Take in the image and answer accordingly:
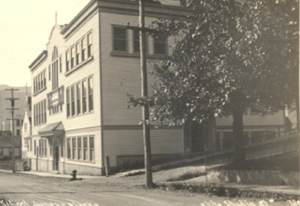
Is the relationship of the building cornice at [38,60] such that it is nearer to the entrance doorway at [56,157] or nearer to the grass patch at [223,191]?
the entrance doorway at [56,157]

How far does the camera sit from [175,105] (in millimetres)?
15258

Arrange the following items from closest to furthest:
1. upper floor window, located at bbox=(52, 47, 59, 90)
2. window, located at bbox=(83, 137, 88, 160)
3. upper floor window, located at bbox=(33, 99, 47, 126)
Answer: window, located at bbox=(83, 137, 88, 160) → upper floor window, located at bbox=(52, 47, 59, 90) → upper floor window, located at bbox=(33, 99, 47, 126)

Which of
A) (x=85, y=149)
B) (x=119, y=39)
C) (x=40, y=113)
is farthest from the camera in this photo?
(x=40, y=113)

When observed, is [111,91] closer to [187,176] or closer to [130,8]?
[130,8]

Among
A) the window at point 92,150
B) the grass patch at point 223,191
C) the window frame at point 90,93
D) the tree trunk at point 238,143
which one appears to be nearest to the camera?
the grass patch at point 223,191

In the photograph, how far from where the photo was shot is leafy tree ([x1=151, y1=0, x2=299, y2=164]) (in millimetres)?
9352

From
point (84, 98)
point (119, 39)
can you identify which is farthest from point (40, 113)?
point (119, 39)

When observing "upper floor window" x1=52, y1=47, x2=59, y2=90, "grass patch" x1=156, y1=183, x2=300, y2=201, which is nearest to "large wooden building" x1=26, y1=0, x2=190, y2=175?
"upper floor window" x1=52, y1=47, x2=59, y2=90

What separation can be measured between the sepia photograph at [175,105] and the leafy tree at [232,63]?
0.04 meters

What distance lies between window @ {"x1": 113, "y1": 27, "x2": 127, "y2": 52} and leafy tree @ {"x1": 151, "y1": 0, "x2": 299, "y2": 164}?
327 inches

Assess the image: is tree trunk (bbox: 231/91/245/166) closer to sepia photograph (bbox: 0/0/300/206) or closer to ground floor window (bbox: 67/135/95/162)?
sepia photograph (bbox: 0/0/300/206)

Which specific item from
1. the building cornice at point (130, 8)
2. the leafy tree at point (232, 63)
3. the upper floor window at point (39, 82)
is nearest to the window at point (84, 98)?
the building cornice at point (130, 8)

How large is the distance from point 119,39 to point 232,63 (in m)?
14.1

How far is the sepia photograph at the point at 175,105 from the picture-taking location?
427 inches
